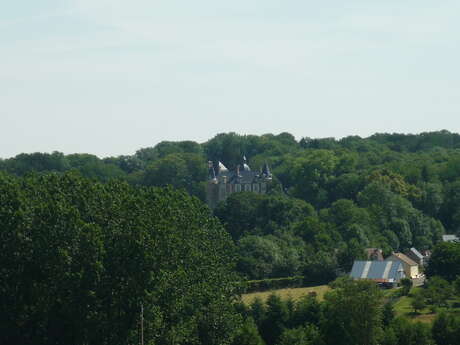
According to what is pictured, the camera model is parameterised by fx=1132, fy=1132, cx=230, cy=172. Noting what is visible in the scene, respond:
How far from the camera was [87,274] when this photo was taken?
189ft

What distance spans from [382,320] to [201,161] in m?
128

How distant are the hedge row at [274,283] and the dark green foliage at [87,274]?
1403 inches

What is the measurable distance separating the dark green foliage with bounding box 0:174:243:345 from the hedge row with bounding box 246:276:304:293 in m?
35.6

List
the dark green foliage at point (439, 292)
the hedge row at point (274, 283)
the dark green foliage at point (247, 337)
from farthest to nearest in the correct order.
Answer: the hedge row at point (274, 283) → the dark green foliage at point (439, 292) → the dark green foliage at point (247, 337)

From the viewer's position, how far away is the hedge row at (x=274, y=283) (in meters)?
97.3

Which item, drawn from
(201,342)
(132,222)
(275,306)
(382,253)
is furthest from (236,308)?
(382,253)

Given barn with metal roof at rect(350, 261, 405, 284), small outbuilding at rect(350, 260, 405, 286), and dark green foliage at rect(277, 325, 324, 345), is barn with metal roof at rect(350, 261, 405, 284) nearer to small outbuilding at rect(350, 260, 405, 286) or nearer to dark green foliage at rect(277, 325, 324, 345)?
small outbuilding at rect(350, 260, 405, 286)

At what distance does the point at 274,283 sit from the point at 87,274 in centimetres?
4315

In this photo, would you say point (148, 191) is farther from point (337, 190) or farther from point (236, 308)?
point (337, 190)

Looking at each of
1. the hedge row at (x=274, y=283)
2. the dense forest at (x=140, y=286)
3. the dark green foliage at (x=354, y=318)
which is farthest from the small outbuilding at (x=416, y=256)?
the dark green foliage at (x=354, y=318)

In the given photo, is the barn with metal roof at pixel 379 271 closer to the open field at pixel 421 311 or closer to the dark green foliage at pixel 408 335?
the open field at pixel 421 311

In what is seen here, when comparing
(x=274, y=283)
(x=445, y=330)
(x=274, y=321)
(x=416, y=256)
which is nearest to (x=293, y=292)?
(x=274, y=283)

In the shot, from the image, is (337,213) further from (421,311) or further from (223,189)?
(223,189)

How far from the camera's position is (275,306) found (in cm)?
7188
